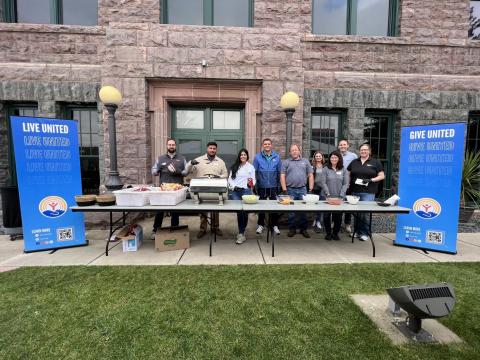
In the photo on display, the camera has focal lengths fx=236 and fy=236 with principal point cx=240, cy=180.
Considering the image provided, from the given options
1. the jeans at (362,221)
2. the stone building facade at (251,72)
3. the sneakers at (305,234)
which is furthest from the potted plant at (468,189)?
the sneakers at (305,234)

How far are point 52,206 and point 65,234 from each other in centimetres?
58

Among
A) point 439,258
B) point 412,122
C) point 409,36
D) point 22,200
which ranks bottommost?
point 439,258

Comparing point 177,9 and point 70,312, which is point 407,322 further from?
point 177,9

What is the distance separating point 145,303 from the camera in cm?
269

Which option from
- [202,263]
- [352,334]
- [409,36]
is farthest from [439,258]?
[409,36]

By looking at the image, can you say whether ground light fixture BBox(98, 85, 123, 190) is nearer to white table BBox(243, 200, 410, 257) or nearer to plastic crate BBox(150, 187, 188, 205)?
plastic crate BBox(150, 187, 188, 205)

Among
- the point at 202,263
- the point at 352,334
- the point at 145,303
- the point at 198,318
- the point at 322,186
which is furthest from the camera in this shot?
the point at 322,186

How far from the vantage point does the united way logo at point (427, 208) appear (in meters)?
4.31

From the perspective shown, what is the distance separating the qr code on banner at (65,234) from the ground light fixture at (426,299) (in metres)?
5.18

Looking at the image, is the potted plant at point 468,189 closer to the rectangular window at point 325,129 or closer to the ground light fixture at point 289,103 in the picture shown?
the rectangular window at point 325,129

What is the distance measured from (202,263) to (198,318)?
136 centimetres

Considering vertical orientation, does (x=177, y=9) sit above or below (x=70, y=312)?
above

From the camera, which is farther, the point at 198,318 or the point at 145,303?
the point at 145,303

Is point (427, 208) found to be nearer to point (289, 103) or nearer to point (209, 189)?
point (289, 103)
